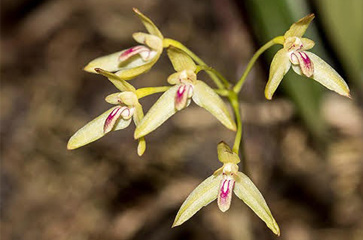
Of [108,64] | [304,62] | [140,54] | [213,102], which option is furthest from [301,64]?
[108,64]

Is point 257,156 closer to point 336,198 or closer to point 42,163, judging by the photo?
point 336,198

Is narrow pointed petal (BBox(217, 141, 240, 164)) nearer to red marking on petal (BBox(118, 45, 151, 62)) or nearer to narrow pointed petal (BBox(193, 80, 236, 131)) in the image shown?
narrow pointed petal (BBox(193, 80, 236, 131))

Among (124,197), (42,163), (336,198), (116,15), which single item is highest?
(116,15)

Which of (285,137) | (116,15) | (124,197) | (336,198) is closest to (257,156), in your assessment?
(285,137)

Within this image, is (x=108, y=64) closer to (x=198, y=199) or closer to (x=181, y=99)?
(x=181, y=99)

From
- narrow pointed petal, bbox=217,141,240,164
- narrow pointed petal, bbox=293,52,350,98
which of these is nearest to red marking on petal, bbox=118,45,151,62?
narrow pointed petal, bbox=217,141,240,164
